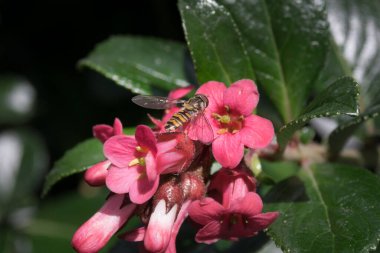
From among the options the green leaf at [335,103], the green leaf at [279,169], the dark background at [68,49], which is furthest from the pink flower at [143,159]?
the dark background at [68,49]

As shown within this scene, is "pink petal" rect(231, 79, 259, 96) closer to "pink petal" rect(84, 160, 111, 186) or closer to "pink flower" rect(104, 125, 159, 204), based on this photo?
"pink flower" rect(104, 125, 159, 204)

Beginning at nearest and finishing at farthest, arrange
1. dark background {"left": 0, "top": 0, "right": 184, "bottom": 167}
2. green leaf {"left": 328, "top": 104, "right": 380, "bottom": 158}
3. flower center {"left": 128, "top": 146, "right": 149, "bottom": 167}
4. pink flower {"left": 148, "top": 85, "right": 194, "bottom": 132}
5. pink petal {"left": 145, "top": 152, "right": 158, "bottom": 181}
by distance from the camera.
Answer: pink petal {"left": 145, "top": 152, "right": 158, "bottom": 181}, flower center {"left": 128, "top": 146, "right": 149, "bottom": 167}, pink flower {"left": 148, "top": 85, "right": 194, "bottom": 132}, green leaf {"left": 328, "top": 104, "right": 380, "bottom": 158}, dark background {"left": 0, "top": 0, "right": 184, "bottom": 167}

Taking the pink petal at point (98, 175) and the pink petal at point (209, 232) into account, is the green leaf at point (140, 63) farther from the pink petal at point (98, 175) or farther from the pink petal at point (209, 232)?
the pink petal at point (209, 232)

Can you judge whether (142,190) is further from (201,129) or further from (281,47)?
(281,47)

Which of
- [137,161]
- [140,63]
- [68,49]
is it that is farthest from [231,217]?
[68,49]

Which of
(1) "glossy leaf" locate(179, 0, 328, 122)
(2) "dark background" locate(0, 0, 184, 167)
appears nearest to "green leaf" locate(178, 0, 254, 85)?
(1) "glossy leaf" locate(179, 0, 328, 122)

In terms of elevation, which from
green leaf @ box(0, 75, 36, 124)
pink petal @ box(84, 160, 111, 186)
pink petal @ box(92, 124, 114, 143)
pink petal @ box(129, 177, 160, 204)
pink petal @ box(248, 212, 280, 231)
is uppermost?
pink petal @ box(92, 124, 114, 143)
